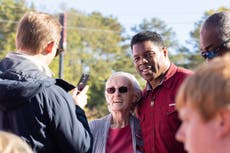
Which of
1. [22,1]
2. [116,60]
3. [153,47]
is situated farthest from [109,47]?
[153,47]

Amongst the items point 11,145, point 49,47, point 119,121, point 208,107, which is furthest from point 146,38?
point 208,107

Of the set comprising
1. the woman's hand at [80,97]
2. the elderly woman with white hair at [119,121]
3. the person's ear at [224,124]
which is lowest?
the elderly woman with white hair at [119,121]

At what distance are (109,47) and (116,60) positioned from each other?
1.54 metres

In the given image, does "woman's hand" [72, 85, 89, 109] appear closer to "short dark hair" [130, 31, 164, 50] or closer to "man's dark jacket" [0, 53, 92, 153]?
"man's dark jacket" [0, 53, 92, 153]

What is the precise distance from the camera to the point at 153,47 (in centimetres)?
387

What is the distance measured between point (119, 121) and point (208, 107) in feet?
8.11

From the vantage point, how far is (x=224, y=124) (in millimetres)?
1520

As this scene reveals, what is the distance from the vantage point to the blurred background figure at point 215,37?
9.48 ft

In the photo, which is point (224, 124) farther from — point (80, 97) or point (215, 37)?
point (80, 97)

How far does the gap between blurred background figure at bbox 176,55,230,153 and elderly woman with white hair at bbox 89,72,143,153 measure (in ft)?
7.30

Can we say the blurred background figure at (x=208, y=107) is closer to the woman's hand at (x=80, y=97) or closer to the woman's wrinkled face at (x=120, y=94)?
the woman's hand at (x=80, y=97)

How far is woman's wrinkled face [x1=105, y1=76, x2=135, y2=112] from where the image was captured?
157 inches

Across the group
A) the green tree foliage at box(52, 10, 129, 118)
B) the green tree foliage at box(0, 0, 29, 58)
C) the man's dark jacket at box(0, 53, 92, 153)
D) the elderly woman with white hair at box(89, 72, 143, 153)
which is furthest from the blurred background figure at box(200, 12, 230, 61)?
the green tree foliage at box(52, 10, 129, 118)

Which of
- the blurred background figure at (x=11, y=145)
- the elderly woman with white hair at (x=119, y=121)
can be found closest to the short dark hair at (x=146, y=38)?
the elderly woman with white hair at (x=119, y=121)
